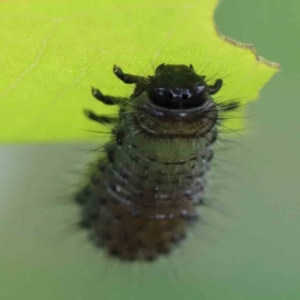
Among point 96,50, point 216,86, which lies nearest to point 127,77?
point 96,50

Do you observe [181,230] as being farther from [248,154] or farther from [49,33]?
[49,33]

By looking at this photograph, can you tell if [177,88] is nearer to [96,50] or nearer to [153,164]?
[96,50]

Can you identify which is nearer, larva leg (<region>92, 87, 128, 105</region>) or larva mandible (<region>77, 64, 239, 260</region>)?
larva mandible (<region>77, 64, 239, 260</region>)

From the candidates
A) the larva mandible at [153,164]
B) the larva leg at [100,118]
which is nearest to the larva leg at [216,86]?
the larva mandible at [153,164]

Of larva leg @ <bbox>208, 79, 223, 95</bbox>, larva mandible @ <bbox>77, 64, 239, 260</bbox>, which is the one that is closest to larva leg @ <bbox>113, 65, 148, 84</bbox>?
larva mandible @ <bbox>77, 64, 239, 260</bbox>

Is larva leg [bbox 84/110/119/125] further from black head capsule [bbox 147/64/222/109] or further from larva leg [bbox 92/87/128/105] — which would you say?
black head capsule [bbox 147/64/222/109]

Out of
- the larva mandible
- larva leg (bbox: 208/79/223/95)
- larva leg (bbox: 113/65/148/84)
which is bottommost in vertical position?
the larva mandible

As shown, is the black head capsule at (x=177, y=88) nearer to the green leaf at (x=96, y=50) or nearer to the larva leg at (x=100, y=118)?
the green leaf at (x=96, y=50)
